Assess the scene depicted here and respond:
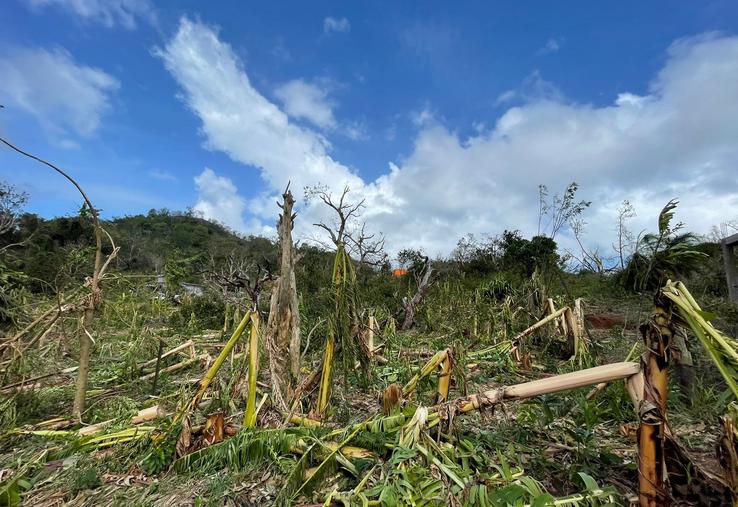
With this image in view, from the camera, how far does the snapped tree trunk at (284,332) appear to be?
321 centimetres

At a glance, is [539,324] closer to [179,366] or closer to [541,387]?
[541,387]

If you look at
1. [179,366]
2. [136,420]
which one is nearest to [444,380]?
[136,420]

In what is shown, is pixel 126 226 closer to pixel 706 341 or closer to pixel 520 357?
pixel 520 357

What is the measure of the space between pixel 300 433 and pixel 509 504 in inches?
48.8

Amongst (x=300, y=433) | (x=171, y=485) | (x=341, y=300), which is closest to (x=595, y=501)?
(x=300, y=433)

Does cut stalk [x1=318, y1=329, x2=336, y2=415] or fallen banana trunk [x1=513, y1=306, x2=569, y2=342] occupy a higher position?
fallen banana trunk [x1=513, y1=306, x2=569, y2=342]

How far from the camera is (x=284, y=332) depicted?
11.6 feet

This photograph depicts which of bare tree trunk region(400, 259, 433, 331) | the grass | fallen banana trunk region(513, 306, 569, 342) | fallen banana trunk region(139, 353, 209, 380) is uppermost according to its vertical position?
bare tree trunk region(400, 259, 433, 331)

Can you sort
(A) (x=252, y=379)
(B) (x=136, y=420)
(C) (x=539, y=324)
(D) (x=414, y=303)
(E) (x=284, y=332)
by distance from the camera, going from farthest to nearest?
(D) (x=414, y=303)
(C) (x=539, y=324)
(E) (x=284, y=332)
(B) (x=136, y=420)
(A) (x=252, y=379)

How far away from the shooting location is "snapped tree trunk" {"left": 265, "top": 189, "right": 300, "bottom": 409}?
126 inches

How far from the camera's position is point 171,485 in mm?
2268

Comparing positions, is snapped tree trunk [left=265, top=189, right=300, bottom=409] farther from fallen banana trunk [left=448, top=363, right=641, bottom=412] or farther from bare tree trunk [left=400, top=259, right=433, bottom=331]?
bare tree trunk [left=400, top=259, right=433, bottom=331]

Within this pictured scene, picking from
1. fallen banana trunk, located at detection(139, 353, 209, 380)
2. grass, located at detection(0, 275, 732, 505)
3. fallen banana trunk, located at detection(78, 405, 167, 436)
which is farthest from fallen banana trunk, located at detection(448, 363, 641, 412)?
fallen banana trunk, located at detection(139, 353, 209, 380)

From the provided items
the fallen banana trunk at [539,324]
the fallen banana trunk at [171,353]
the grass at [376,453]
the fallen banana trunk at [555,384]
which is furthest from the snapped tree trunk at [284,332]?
the fallen banana trunk at [539,324]
